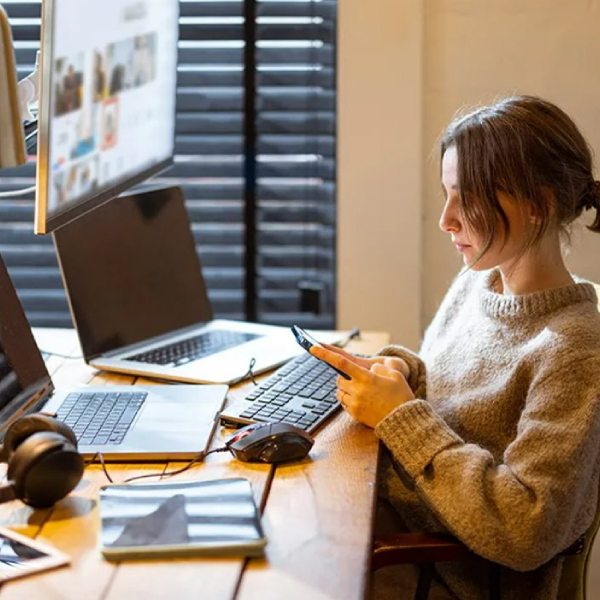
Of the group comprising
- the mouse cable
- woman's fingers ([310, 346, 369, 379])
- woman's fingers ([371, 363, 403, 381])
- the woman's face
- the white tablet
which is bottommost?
the mouse cable

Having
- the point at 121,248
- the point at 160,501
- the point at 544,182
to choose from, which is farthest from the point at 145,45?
the point at 160,501

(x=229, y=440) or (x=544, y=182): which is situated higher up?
(x=544, y=182)

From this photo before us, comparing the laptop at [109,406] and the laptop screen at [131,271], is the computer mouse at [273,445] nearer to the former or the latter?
the laptop at [109,406]

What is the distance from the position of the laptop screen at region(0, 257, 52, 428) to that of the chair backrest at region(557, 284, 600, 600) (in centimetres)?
77

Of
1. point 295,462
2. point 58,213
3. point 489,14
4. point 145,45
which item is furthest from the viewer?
point 489,14

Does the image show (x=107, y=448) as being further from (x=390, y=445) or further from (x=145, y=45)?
(x=145, y=45)

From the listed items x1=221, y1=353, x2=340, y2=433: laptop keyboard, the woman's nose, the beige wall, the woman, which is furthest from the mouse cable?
the beige wall

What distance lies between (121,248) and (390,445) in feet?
2.27

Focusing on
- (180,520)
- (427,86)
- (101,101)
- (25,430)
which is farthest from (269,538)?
(427,86)

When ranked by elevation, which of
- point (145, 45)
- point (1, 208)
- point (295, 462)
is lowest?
point (295, 462)

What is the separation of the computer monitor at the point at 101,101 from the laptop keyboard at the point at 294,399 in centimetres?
37

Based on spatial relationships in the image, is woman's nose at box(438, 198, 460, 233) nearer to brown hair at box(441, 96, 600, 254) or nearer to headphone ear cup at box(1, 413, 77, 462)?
brown hair at box(441, 96, 600, 254)

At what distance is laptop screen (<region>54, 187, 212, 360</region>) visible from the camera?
187 centimetres

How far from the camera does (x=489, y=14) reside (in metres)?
2.19
